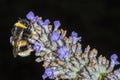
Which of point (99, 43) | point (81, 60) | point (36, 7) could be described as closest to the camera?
point (81, 60)

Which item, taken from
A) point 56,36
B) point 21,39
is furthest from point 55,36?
point 21,39

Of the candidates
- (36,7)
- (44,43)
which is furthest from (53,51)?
(36,7)

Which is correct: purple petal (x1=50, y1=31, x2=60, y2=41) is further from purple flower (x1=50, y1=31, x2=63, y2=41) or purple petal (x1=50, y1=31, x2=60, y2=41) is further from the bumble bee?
the bumble bee

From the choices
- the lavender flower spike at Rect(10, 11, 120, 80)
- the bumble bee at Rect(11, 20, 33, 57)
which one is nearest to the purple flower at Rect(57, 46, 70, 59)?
the lavender flower spike at Rect(10, 11, 120, 80)

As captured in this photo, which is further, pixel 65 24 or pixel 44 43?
pixel 65 24

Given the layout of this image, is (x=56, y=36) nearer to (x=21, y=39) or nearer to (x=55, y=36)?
(x=55, y=36)

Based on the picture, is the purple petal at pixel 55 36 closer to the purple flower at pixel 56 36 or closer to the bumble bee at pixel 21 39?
the purple flower at pixel 56 36

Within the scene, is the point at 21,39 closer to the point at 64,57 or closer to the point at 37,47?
the point at 37,47

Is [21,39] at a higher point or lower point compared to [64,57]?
higher

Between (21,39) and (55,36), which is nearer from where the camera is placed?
(55,36)

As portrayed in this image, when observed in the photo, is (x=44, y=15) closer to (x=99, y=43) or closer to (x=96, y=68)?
(x=99, y=43)

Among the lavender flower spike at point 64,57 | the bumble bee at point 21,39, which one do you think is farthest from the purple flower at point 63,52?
the bumble bee at point 21,39
